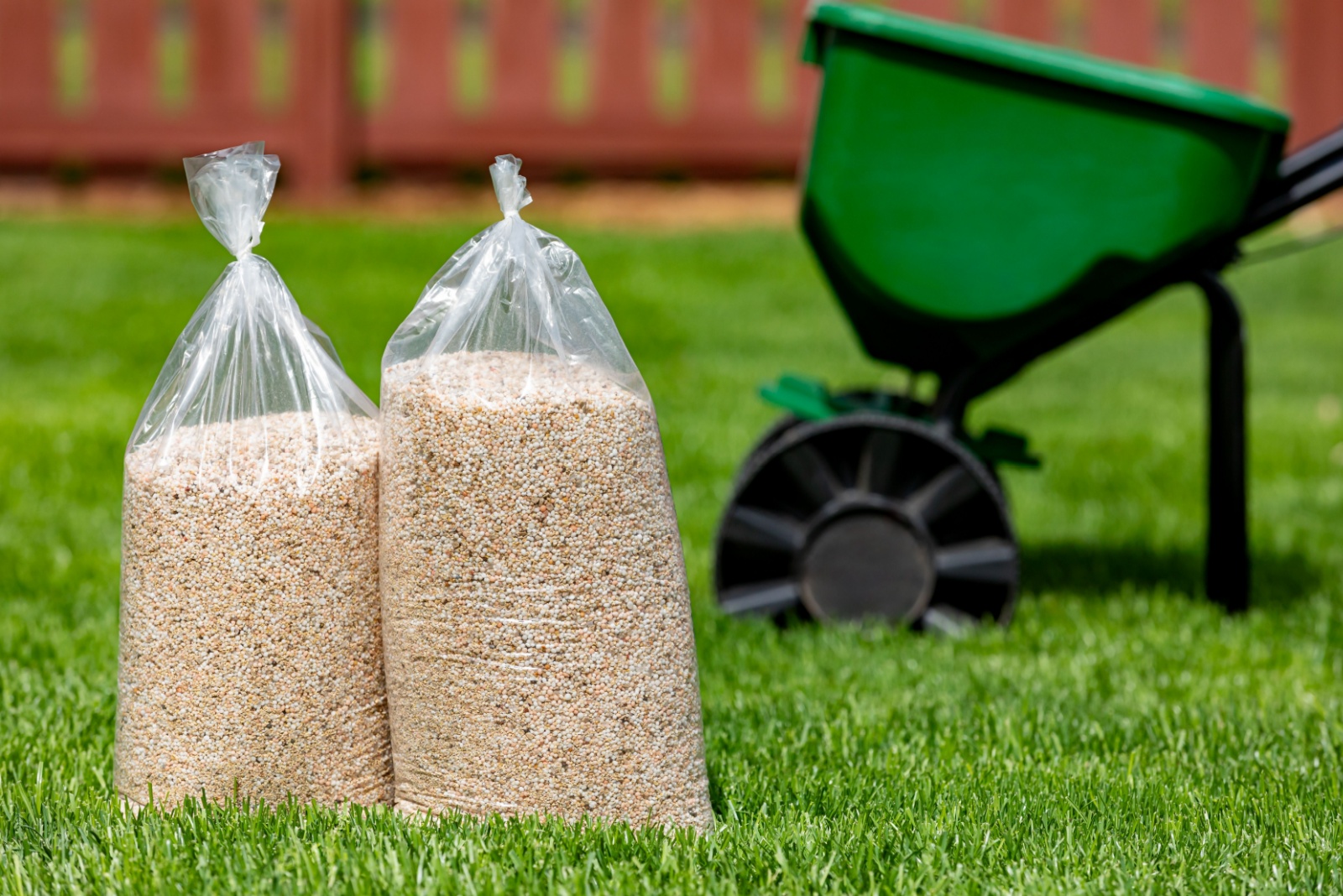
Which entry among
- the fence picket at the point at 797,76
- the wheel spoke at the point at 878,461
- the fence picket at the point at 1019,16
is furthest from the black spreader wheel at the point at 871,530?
the fence picket at the point at 1019,16

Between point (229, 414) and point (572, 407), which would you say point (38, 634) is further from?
A: point (572, 407)

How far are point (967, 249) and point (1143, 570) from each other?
1.28 metres

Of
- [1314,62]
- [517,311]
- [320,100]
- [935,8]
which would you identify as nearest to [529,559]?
[517,311]

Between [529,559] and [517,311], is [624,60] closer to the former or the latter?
[517,311]

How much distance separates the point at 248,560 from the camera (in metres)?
1.93

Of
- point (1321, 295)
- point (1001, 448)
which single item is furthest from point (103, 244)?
point (1321, 295)

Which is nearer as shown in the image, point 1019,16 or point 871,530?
point 871,530

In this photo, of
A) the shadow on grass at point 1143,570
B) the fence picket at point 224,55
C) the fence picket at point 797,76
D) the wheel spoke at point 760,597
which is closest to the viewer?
the wheel spoke at point 760,597

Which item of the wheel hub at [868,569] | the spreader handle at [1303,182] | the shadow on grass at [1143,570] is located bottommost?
the shadow on grass at [1143,570]

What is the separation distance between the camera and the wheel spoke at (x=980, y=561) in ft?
10.5

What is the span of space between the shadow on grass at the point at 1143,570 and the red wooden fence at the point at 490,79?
586 cm

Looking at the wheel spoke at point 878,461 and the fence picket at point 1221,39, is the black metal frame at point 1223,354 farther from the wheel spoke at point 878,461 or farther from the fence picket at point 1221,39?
the fence picket at point 1221,39

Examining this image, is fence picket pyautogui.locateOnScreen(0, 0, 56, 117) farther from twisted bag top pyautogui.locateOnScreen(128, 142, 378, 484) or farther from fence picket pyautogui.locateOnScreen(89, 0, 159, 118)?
twisted bag top pyautogui.locateOnScreen(128, 142, 378, 484)

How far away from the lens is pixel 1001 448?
139 inches
